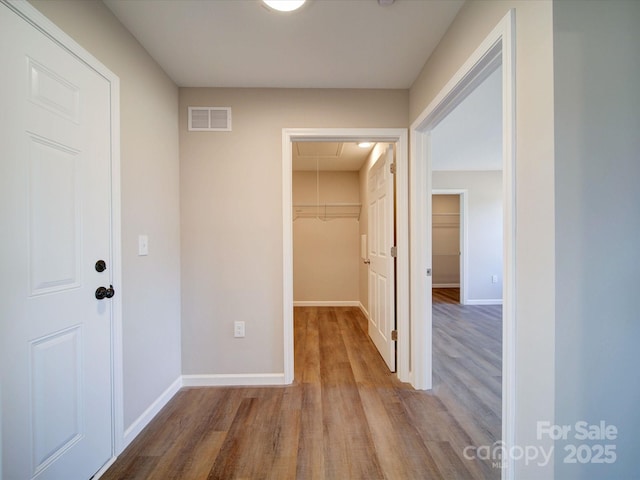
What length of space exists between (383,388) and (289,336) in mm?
840

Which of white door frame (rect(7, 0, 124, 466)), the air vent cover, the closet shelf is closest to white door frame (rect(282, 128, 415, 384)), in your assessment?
the air vent cover

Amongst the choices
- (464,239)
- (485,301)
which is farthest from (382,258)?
(485,301)

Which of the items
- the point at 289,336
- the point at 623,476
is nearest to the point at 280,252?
the point at 289,336

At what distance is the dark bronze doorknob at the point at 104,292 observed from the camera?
1.34 m

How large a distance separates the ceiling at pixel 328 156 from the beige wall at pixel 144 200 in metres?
1.67

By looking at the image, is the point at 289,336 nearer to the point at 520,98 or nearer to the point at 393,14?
the point at 520,98

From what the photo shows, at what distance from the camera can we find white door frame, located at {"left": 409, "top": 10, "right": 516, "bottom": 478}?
107 cm

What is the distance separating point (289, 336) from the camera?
86.4 inches

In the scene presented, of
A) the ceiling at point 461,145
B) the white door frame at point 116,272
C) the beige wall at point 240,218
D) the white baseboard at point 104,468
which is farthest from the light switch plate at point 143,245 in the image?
the ceiling at point 461,145

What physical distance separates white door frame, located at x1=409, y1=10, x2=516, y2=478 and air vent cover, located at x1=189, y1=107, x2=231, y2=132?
4.86 feet

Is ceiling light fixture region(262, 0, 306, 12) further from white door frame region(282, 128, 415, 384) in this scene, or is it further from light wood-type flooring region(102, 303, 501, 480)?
light wood-type flooring region(102, 303, 501, 480)

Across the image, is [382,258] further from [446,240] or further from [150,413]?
[446,240]

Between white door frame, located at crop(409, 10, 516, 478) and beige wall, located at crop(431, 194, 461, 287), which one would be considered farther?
beige wall, located at crop(431, 194, 461, 287)

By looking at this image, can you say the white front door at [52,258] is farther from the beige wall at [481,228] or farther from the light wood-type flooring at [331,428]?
the beige wall at [481,228]
